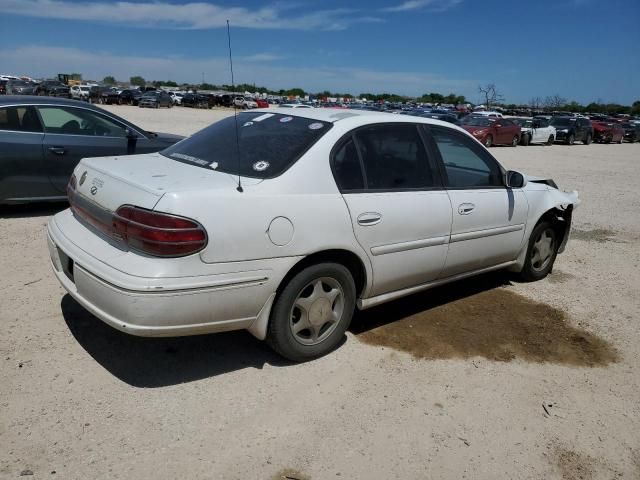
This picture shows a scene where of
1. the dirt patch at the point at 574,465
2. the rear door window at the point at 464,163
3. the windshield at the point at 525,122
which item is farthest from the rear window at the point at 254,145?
the windshield at the point at 525,122

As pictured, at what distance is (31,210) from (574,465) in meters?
6.89

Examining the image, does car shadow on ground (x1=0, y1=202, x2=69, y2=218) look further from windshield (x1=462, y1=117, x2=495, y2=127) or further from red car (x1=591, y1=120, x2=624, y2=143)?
red car (x1=591, y1=120, x2=624, y2=143)

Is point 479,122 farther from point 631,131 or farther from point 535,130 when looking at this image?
point 631,131

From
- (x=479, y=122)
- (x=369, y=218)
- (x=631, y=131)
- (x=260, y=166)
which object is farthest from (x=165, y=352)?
(x=631, y=131)

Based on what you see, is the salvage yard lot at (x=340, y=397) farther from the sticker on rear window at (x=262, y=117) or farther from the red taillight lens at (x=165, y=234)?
the sticker on rear window at (x=262, y=117)

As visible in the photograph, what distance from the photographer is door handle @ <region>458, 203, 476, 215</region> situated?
13.6ft

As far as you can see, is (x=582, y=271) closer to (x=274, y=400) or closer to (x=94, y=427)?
(x=274, y=400)

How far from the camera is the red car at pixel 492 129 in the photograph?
77.8 ft

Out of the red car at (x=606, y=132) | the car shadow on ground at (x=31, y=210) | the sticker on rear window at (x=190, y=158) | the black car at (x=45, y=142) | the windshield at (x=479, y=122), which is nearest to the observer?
the sticker on rear window at (x=190, y=158)

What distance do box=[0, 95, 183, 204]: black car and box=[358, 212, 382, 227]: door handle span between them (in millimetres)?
4612

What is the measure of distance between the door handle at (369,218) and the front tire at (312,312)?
1.06ft

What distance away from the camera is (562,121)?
31.0m

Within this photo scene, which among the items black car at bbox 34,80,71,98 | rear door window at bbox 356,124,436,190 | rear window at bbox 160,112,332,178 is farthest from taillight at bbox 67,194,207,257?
black car at bbox 34,80,71,98

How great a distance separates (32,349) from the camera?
136 inches
